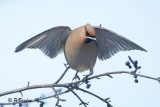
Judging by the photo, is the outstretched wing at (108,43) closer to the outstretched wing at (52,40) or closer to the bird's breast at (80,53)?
the bird's breast at (80,53)

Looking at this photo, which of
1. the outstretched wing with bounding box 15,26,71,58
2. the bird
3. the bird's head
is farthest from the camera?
the outstretched wing with bounding box 15,26,71,58

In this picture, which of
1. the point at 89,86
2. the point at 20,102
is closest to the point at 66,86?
the point at 89,86

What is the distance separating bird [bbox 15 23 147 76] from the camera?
288 cm

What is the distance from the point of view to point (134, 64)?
2197 millimetres

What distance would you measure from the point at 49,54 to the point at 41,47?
18 centimetres

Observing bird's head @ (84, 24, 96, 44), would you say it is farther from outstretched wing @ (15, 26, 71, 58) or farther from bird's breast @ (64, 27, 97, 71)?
outstretched wing @ (15, 26, 71, 58)

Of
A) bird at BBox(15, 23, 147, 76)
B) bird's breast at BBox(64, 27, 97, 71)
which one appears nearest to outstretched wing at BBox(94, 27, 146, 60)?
bird at BBox(15, 23, 147, 76)

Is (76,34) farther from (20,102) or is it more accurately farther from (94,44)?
(20,102)

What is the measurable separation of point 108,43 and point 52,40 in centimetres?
65

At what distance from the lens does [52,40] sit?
130 inches

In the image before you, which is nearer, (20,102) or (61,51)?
(20,102)

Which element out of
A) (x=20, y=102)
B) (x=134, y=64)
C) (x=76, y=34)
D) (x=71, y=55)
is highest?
(x=76, y=34)

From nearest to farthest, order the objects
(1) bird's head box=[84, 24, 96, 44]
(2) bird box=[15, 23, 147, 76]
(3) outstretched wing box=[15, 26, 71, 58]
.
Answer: (1) bird's head box=[84, 24, 96, 44], (2) bird box=[15, 23, 147, 76], (3) outstretched wing box=[15, 26, 71, 58]

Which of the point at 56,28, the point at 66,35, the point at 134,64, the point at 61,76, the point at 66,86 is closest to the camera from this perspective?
the point at 134,64
